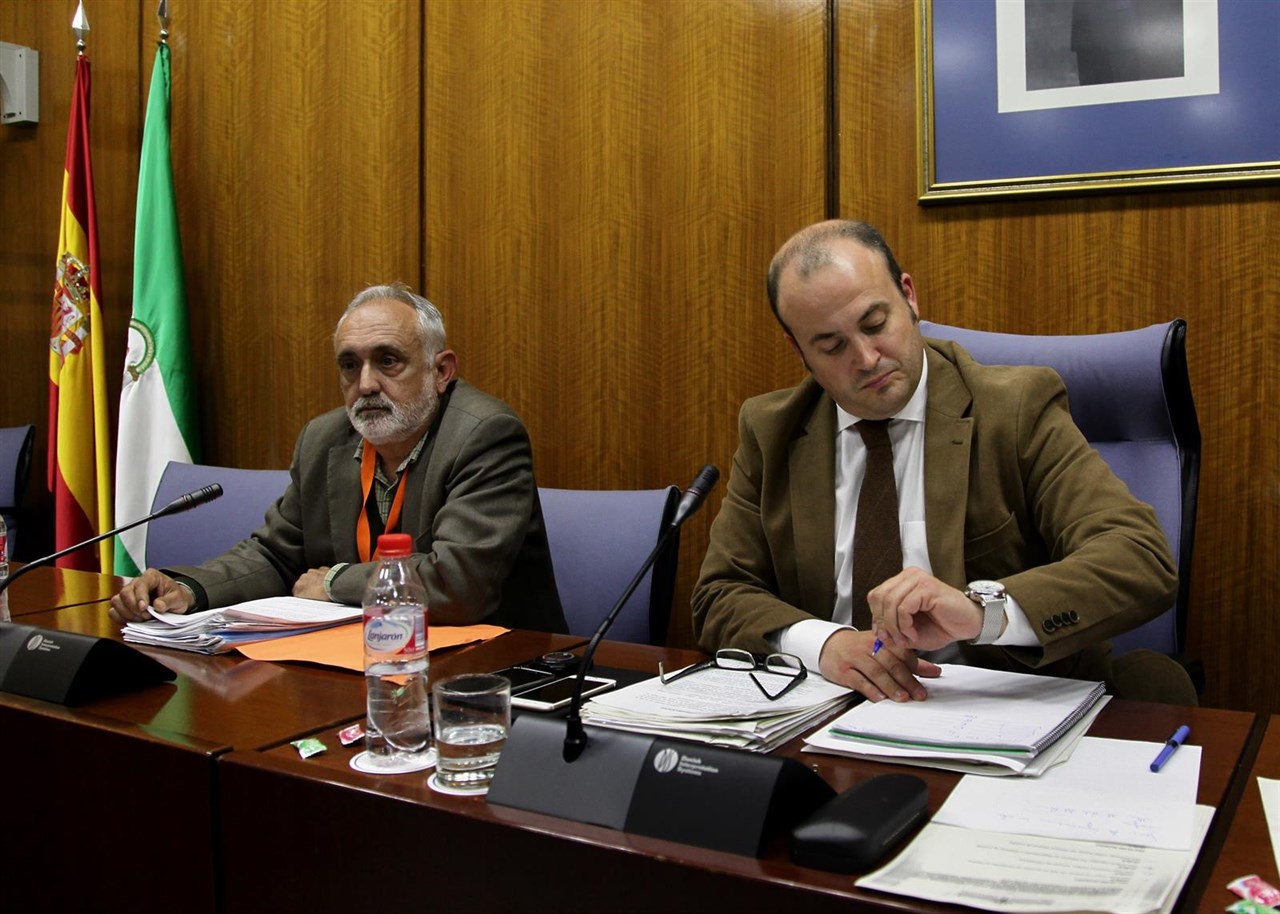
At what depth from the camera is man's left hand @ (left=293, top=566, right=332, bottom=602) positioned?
2.20 m

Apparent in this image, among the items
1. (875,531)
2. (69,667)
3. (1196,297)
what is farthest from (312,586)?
(1196,297)

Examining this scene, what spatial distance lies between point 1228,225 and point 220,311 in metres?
3.15

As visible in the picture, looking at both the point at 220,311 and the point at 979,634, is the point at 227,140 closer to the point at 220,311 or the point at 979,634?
the point at 220,311

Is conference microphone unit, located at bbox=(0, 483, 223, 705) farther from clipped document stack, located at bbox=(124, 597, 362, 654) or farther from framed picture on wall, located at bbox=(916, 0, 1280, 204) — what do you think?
framed picture on wall, located at bbox=(916, 0, 1280, 204)

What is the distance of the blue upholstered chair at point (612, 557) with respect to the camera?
2.27 m

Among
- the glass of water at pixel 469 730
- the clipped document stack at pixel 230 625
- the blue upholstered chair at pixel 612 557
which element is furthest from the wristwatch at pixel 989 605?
the clipped document stack at pixel 230 625

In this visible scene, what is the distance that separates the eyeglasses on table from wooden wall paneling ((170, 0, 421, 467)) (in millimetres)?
2300

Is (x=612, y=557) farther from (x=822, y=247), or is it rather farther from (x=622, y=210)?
(x=622, y=210)

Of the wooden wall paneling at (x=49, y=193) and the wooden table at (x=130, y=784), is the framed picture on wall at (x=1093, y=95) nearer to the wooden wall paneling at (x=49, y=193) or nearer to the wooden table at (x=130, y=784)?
the wooden table at (x=130, y=784)

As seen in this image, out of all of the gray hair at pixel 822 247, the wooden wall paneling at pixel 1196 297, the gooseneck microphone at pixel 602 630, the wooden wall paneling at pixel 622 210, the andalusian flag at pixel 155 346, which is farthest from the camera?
the andalusian flag at pixel 155 346

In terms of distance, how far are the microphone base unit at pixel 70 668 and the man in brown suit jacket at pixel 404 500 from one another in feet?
1.66

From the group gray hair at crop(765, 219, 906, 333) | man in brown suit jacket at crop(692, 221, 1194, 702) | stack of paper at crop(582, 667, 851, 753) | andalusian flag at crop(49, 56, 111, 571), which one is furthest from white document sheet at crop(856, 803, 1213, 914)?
andalusian flag at crop(49, 56, 111, 571)

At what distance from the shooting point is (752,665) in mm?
1564

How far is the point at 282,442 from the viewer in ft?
12.8
